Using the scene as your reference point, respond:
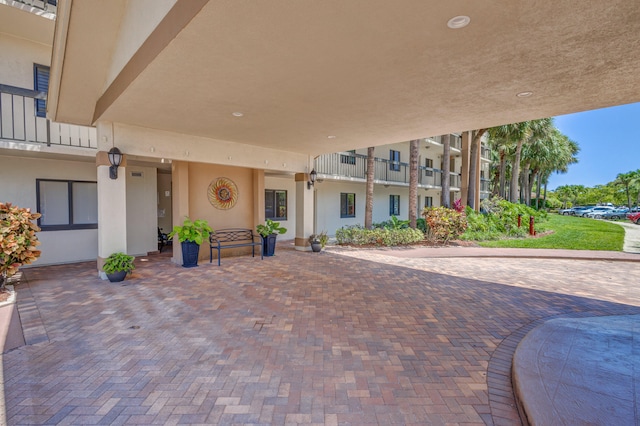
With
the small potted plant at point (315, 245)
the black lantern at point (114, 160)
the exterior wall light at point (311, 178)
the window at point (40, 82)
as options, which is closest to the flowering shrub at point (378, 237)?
the small potted plant at point (315, 245)

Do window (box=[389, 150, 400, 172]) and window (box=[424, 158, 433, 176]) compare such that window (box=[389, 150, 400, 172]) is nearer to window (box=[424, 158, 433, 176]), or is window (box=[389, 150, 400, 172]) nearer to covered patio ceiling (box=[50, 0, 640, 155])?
window (box=[424, 158, 433, 176])

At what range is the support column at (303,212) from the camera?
Answer: 1117 centimetres

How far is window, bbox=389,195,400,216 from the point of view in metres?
20.2

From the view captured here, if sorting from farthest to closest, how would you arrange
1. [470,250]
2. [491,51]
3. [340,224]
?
[340,224] < [470,250] < [491,51]

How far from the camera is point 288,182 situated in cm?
1424

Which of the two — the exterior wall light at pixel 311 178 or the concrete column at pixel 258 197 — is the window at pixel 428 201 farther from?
the concrete column at pixel 258 197

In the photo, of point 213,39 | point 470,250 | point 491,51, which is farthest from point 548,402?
point 470,250

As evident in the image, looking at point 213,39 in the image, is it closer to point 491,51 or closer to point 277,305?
point 491,51

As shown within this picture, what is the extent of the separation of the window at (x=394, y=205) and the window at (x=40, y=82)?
56.2 feet

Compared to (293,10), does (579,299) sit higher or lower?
lower

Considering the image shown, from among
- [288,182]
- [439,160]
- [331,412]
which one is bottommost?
[331,412]

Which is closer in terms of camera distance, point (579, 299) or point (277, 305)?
point (277, 305)

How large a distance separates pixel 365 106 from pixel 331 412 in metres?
4.91

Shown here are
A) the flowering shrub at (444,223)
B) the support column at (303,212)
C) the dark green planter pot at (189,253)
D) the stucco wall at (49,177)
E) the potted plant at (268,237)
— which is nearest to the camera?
the stucco wall at (49,177)
